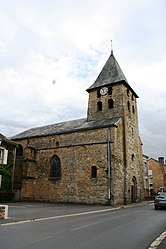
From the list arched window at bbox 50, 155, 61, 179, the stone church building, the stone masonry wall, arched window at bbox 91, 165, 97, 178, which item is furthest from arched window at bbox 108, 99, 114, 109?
arched window at bbox 50, 155, 61, 179

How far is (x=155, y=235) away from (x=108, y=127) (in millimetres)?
18398

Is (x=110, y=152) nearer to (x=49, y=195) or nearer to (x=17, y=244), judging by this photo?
(x=49, y=195)

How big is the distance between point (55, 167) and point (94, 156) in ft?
18.2

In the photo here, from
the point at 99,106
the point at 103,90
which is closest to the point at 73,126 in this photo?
the point at 99,106

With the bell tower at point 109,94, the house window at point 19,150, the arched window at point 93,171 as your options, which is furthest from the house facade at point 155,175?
the house window at point 19,150

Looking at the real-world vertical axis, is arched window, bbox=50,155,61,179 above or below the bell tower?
below

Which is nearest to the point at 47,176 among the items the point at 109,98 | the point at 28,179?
the point at 28,179

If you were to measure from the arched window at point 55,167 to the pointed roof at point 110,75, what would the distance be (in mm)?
10401

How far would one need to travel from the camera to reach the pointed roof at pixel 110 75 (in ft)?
102

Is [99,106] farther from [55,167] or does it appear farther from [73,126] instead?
[55,167]

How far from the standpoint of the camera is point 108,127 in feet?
84.6

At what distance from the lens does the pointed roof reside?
3108cm

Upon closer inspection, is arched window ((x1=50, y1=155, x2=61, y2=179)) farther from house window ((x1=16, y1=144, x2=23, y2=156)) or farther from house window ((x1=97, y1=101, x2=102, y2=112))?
house window ((x1=97, y1=101, x2=102, y2=112))

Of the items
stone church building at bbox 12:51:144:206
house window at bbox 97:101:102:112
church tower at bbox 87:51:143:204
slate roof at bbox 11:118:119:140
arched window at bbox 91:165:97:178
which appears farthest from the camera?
house window at bbox 97:101:102:112
